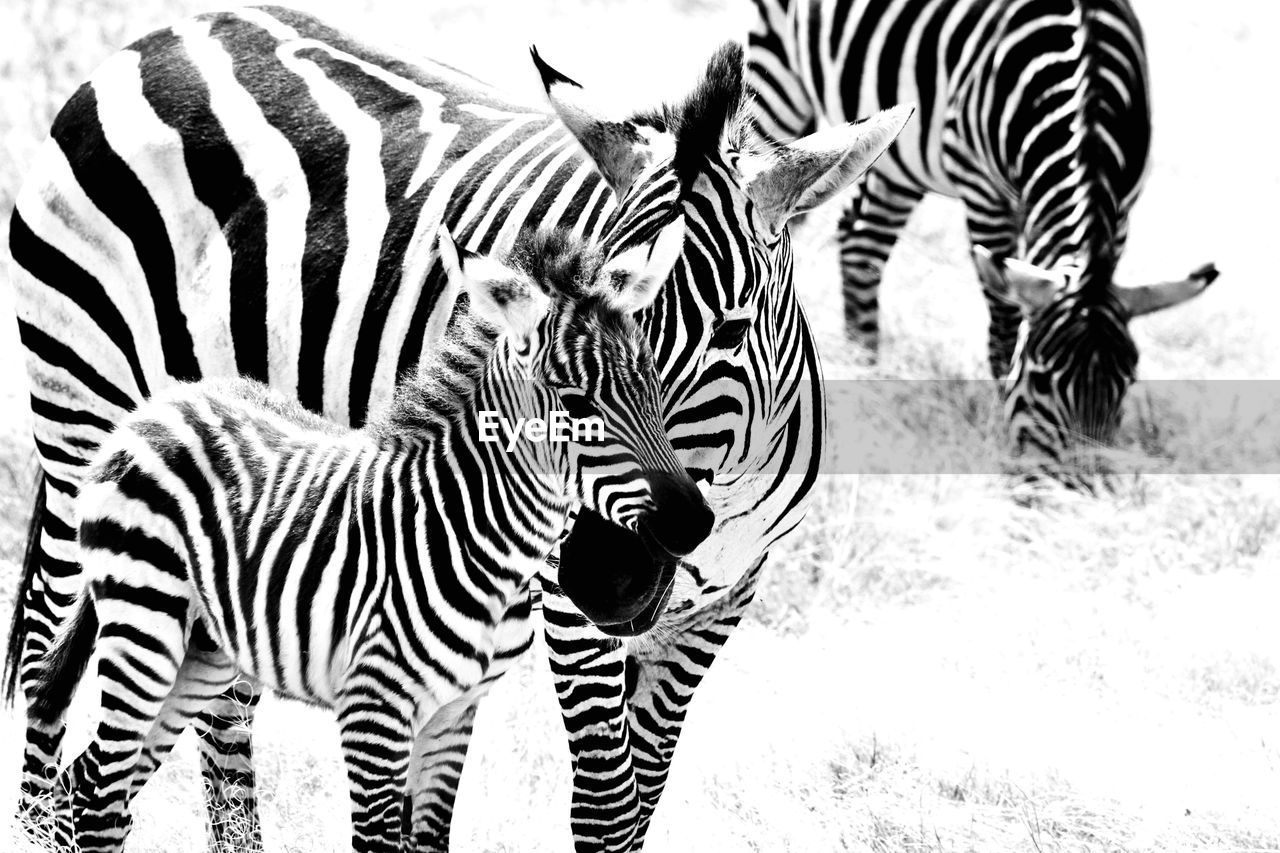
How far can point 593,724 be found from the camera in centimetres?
396

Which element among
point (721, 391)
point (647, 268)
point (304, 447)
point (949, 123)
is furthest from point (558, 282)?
point (949, 123)

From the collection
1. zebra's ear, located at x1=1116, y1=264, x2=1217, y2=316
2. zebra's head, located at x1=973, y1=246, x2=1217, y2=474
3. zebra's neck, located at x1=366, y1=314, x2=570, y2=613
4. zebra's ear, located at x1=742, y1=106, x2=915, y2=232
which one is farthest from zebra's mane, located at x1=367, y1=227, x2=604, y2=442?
zebra's ear, located at x1=1116, y1=264, x2=1217, y2=316

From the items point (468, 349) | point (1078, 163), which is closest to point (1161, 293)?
point (1078, 163)

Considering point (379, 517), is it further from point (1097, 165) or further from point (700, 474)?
point (1097, 165)

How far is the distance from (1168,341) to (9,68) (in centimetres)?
748

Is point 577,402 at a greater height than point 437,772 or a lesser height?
greater

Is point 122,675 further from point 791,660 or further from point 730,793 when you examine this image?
point 791,660

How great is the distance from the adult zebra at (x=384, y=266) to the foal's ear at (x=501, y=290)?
0.93 feet

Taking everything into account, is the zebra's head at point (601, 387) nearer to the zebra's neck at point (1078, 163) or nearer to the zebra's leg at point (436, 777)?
the zebra's leg at point (436, 777)

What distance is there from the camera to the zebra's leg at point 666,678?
13.9 feet

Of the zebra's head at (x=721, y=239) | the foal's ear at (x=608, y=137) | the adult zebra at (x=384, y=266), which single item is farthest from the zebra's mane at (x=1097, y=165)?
the foal's ear at (x=608, y=137)

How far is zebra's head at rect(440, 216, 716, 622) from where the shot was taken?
3.24 m

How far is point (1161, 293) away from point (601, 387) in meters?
4.49

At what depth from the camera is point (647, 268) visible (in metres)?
3.34
